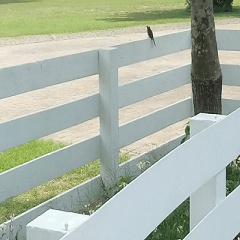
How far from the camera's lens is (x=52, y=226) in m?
1.10

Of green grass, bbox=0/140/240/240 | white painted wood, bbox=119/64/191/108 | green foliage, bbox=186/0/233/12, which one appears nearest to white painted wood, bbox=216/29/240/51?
white painted wood, bbox=119/64/191/108

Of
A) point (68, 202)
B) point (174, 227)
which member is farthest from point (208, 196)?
point (68, 202)

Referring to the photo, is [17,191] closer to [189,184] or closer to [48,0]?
[189,184]

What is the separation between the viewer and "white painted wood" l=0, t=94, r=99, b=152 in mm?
3637

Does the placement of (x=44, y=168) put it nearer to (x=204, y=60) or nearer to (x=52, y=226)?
(x=204, y=60)

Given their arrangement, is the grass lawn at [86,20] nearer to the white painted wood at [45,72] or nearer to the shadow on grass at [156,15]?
the shadow on grass at [156,15]

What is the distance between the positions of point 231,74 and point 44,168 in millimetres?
2942

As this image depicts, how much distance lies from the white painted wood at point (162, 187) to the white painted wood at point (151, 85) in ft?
9.92

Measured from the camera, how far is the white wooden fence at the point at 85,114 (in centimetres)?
370

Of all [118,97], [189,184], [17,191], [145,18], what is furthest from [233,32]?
[145,18]

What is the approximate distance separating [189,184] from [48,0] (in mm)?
38102

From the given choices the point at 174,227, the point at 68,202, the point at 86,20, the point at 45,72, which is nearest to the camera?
the point at 174,227

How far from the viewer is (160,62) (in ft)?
38.1

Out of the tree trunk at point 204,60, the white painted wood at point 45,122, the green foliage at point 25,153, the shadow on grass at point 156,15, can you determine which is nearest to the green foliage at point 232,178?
the tree trunk at point 204,60
